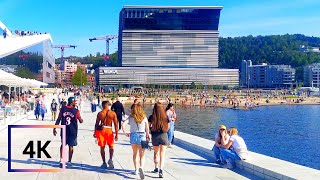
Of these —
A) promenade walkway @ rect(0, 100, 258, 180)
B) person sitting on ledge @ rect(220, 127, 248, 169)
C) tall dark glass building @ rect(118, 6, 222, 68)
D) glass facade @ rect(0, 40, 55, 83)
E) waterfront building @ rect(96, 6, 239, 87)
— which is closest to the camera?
promenade walkway @ rect(0, 100, 258, 180)

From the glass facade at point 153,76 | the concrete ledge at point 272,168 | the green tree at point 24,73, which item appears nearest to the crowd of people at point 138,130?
the concrete ledge at point 272,168

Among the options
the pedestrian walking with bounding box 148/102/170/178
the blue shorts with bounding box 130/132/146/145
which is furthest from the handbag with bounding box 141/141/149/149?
the pedestrian walking with bounding box 148/102/170/178

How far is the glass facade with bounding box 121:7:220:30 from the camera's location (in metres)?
165

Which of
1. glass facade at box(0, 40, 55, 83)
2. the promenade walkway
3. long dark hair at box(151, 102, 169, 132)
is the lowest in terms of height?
the promenade walkway

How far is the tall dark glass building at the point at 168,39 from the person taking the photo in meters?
167

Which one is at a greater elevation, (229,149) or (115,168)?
(229,149)

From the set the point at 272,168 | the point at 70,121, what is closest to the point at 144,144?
the point at 70,121

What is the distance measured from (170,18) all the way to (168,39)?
7911mm

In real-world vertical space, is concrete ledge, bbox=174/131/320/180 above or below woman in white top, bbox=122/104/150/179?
below

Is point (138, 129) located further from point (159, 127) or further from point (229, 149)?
point (229, 149)

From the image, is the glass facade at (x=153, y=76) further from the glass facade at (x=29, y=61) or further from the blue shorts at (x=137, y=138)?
the blue shorts at (x=137, y=138)

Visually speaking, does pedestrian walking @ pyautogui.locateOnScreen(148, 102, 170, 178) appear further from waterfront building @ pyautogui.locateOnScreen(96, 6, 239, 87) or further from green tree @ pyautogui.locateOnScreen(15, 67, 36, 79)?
waterfront building @ pyautogui.locateOnScreen(96, 6, 239, 87)

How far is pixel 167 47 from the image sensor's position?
169875 mm

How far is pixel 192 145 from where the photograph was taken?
46.6 ft
